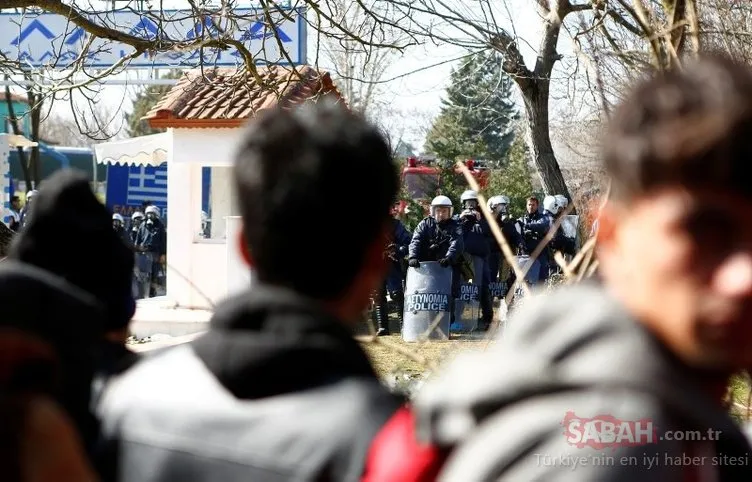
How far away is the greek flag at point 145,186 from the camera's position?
23703 millimetres

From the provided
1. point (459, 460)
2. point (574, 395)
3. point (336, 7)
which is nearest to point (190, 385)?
point (459, 460)

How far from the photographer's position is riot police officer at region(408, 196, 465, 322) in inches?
521

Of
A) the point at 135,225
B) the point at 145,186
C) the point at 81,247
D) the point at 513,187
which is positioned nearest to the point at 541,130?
the point at 135,225

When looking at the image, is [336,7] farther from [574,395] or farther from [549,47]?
[574,395]

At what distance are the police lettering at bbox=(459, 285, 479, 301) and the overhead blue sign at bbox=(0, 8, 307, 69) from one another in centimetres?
402

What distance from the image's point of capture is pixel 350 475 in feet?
4.43

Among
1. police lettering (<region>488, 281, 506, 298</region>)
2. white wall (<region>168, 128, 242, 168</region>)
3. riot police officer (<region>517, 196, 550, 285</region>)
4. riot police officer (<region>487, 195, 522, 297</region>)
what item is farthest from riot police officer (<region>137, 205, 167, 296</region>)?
riot police officer (<region>517, 196, 550, 285</region>)

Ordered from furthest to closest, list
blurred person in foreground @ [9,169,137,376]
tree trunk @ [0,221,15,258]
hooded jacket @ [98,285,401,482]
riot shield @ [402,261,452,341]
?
riot shield @ [402,261,452,341] → tree trunk @ [0,221,15,258] → blurred person in foreground @ [9,169,137,376] → hooded jacket @ [98,285,401,482]

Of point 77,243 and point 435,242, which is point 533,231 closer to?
point 435,242

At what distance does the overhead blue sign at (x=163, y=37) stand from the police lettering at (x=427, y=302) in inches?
134

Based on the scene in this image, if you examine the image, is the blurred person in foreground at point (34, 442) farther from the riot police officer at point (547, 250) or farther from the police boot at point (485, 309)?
→ the police boot at point (485, 309)

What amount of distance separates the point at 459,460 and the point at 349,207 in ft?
1.72

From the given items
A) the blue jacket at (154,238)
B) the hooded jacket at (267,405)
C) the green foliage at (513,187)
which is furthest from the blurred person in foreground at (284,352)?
A: the green foliage at (513,187)

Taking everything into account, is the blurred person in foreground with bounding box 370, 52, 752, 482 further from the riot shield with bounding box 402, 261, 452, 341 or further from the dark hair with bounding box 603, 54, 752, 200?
the riot shield with bounding box 402, 261, 452, 341
